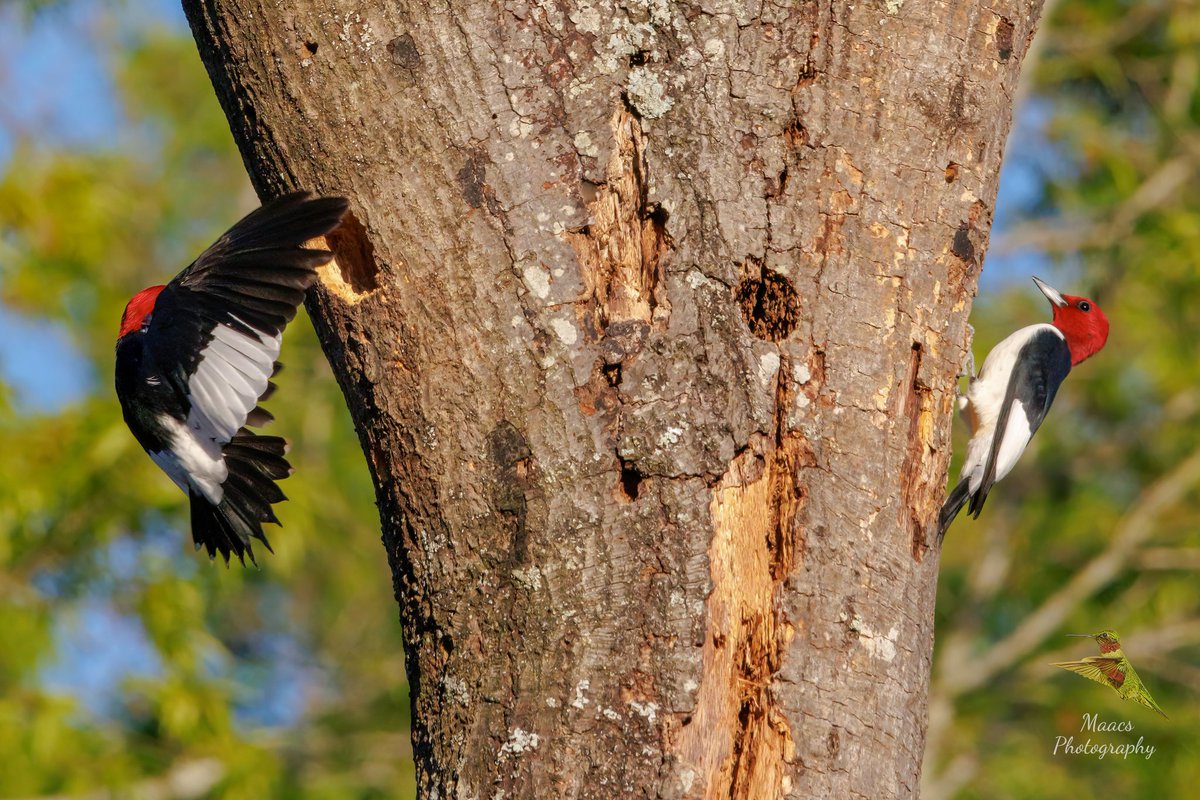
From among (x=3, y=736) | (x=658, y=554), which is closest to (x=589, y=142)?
(x=658, y=554)

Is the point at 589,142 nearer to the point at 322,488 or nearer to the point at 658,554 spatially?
the point at 658,554

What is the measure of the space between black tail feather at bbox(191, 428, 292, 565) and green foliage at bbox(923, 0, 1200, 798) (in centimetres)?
674

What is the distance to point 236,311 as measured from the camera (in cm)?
305

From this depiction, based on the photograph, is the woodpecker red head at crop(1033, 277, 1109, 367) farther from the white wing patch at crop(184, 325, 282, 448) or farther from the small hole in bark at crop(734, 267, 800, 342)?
the white wing patch at crop(184, 325, 282, 448)

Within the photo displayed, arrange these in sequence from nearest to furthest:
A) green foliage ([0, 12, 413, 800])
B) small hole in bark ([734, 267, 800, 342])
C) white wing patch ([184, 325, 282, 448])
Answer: small hole in bark ([734, 267, 800, 342]) < white wing patch ([184, 325, 282, 448]) < green foliage ([0, 12, 413, 800])

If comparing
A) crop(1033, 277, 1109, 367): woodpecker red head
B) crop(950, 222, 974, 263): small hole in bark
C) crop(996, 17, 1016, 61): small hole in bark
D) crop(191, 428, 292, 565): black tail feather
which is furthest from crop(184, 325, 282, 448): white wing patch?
crop(1033, 277, 1109, 367): woodpecker red head

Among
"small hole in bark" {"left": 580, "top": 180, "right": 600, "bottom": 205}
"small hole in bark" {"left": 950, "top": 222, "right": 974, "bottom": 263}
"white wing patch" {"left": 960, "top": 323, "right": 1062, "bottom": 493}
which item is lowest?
"small hole in bark" {"left": 580, "top": 180, "right": 600, "bottom": 205}

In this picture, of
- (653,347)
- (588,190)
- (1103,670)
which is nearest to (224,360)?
(588,190)

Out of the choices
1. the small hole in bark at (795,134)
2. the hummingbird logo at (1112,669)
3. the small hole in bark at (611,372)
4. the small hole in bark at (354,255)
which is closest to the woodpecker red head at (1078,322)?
the hummingbird logo at (1112,669)

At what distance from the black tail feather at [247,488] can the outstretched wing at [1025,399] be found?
7.69ft

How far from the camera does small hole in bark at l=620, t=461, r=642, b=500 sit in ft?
7.48

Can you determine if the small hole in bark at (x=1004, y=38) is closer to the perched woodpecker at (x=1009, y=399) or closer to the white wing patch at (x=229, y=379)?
the white wing patch at (x=229, y=379)

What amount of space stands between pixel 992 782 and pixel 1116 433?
308 cm

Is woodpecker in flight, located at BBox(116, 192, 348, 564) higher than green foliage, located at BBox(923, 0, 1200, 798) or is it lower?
lower
